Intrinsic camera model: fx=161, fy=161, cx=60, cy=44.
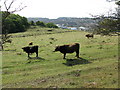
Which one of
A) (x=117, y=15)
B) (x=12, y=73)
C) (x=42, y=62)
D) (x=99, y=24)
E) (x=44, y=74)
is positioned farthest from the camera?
(x=42, y=62)

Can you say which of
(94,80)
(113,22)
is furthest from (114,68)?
(113,22)

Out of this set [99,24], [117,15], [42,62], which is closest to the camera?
[117,15]

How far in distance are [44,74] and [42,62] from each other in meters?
4.90

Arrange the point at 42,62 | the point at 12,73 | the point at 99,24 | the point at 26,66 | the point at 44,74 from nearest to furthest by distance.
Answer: the point at 99,24
the point at 44,74
the point at 12,73
the point at 26,66
the point at 42,62

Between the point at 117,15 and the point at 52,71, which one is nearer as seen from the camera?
the point at 117,15

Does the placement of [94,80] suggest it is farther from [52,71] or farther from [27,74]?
[27,74]

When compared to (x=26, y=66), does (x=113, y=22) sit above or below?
above

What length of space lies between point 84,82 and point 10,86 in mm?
5919

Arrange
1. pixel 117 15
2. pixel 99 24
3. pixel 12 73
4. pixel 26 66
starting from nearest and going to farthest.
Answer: pixel 117 15, pixel 99 24, pixel 12 73, pixel 26 66

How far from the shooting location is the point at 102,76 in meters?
13.5

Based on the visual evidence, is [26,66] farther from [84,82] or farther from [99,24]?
[99,24]

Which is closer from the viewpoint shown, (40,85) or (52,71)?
(40,85)

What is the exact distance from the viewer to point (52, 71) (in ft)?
52.6

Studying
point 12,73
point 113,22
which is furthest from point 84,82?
point 12,73
